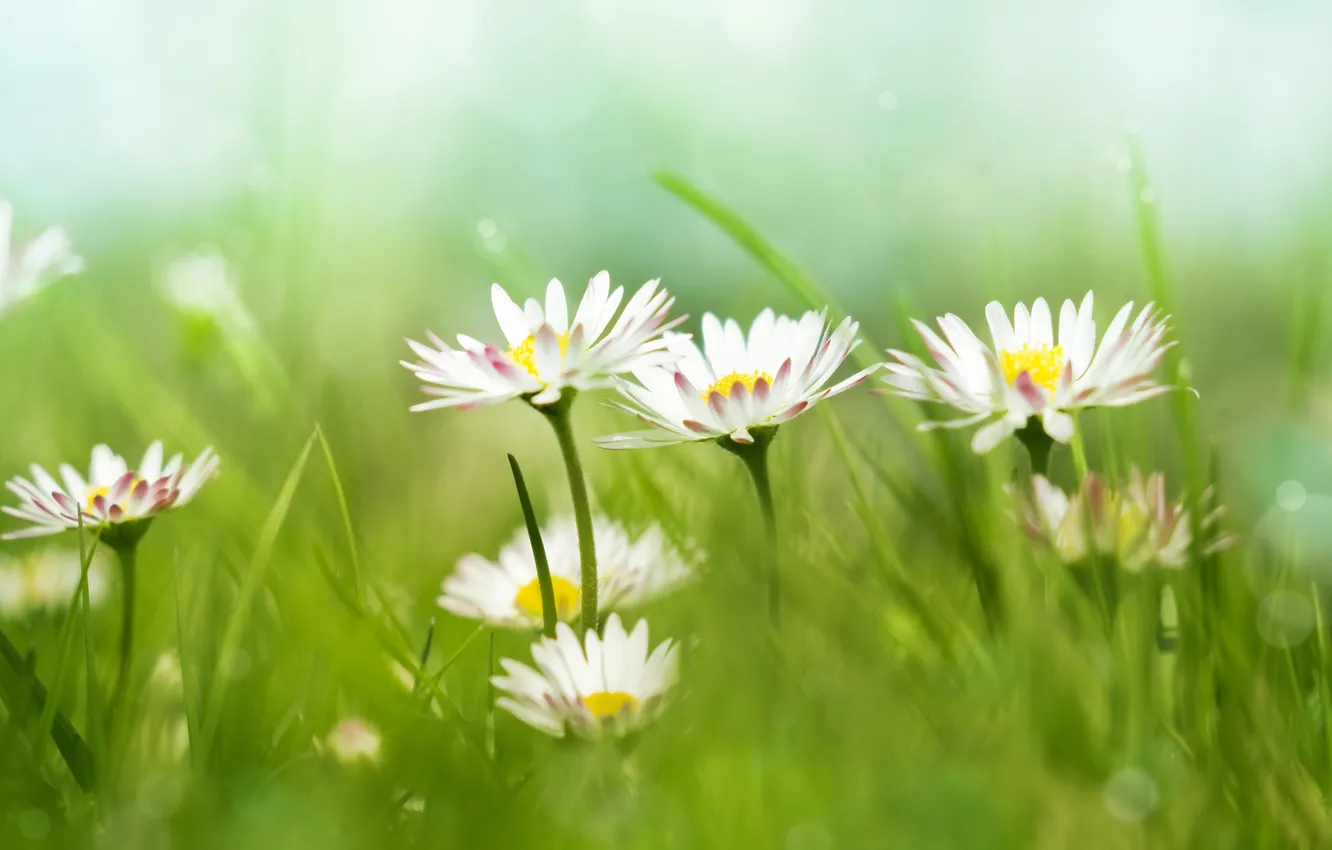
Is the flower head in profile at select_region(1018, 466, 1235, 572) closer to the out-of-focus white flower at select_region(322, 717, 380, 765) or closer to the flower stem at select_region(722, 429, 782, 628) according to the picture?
the flower stem at select_region(722, 429, 782, 628)

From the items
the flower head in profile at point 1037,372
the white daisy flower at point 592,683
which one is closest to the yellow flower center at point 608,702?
the white daisy flower at point 592,683

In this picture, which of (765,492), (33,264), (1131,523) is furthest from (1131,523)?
(33,264)

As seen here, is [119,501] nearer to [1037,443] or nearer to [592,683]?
[592,683]

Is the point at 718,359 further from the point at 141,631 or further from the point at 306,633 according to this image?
the point at 141,631

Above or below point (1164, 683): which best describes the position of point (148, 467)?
above

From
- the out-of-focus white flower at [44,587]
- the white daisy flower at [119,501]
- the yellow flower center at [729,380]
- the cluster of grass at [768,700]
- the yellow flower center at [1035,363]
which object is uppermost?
the white daisy flower at [119,501]

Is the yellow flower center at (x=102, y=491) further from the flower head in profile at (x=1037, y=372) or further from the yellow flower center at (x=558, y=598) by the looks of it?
the flower head in profile at (x=1037, y=372)

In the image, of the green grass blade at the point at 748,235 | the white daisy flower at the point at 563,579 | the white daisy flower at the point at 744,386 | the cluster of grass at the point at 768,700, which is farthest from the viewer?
the green grass blade at the point at 748,235

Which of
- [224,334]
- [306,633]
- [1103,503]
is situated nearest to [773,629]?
[1103,503]
